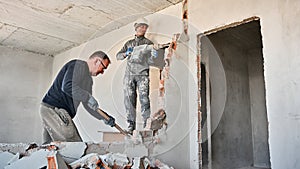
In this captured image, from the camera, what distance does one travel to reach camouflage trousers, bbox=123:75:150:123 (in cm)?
322

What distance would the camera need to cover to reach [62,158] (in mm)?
1999

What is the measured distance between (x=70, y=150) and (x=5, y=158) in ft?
1.66

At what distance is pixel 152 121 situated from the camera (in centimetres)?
296

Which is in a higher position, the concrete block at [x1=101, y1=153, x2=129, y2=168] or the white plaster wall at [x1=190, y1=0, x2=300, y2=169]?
the white plaster wall at [x1=190, y1=0, x2=300, y2=169]

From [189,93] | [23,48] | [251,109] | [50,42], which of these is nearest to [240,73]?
[251,109]

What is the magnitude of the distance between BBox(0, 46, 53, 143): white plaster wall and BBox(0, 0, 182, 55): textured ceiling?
43 cm

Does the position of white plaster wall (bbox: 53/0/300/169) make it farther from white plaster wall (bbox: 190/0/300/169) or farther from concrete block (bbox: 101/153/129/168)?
concrete block (bbox: 101/153/129/168)

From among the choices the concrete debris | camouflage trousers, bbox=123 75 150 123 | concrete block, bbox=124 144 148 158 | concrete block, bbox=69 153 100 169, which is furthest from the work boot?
concrete block, bbox=69 153 100 169

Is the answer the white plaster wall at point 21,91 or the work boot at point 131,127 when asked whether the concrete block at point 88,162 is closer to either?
the work boot at point 131,127

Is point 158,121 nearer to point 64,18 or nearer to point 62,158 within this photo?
point 62,158

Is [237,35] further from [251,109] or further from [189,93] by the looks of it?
[189,93]

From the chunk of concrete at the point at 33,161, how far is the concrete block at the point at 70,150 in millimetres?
148

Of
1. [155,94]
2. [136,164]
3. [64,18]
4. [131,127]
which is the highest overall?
[64,18]

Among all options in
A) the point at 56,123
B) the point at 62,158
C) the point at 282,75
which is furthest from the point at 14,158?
the point at 282,75
